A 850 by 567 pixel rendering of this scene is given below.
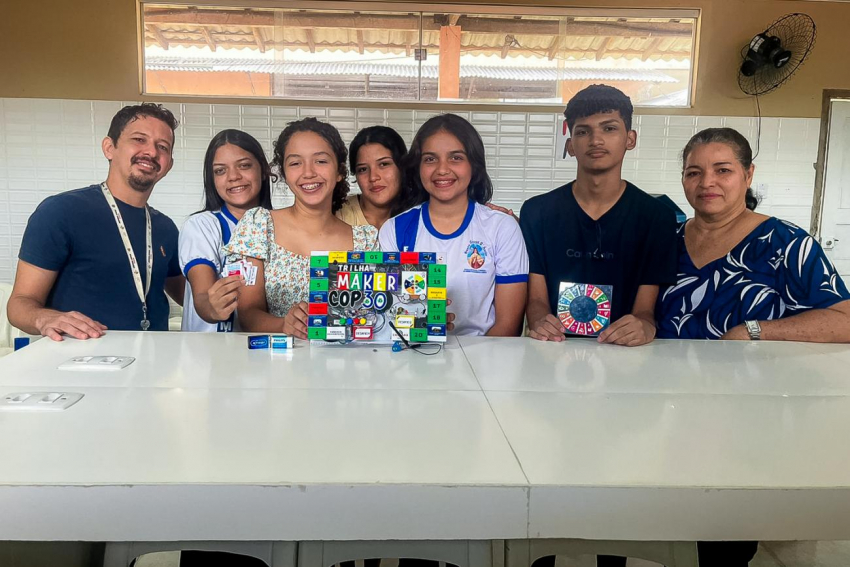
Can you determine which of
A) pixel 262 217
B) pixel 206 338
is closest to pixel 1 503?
pixel 206 338

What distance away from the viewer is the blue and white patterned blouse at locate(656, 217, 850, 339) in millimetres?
2184

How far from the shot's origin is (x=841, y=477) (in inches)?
40.7

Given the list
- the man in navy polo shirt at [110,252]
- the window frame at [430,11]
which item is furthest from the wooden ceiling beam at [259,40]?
the man in navy polo shirt at [110,252]

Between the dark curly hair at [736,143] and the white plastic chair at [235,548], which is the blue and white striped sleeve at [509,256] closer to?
the dark curly hair at [736,143]

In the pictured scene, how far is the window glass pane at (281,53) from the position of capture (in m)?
3.30

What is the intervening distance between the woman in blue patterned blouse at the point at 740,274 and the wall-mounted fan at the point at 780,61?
1036 mm

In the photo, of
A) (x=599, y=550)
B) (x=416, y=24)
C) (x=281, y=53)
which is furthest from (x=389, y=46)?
(x=599, y=550)

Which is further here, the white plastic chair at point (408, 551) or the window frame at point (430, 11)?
the window frame at point (430, 11)

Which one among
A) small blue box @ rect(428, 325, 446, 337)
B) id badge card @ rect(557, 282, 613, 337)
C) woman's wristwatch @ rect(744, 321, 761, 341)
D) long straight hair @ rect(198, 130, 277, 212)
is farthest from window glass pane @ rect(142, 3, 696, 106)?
small blue box @ rect(428, 325, 446, 337)

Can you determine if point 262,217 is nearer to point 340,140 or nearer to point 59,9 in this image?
point 340,140

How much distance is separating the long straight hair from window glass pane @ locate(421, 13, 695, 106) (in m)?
1.02

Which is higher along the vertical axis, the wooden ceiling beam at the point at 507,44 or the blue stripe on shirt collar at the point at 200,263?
the wooden ceiling beam at the point at 507,44

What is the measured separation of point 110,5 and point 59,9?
265mm

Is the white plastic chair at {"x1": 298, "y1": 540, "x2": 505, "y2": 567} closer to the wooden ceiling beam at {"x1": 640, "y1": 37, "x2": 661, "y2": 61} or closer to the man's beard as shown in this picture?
the man's beard
